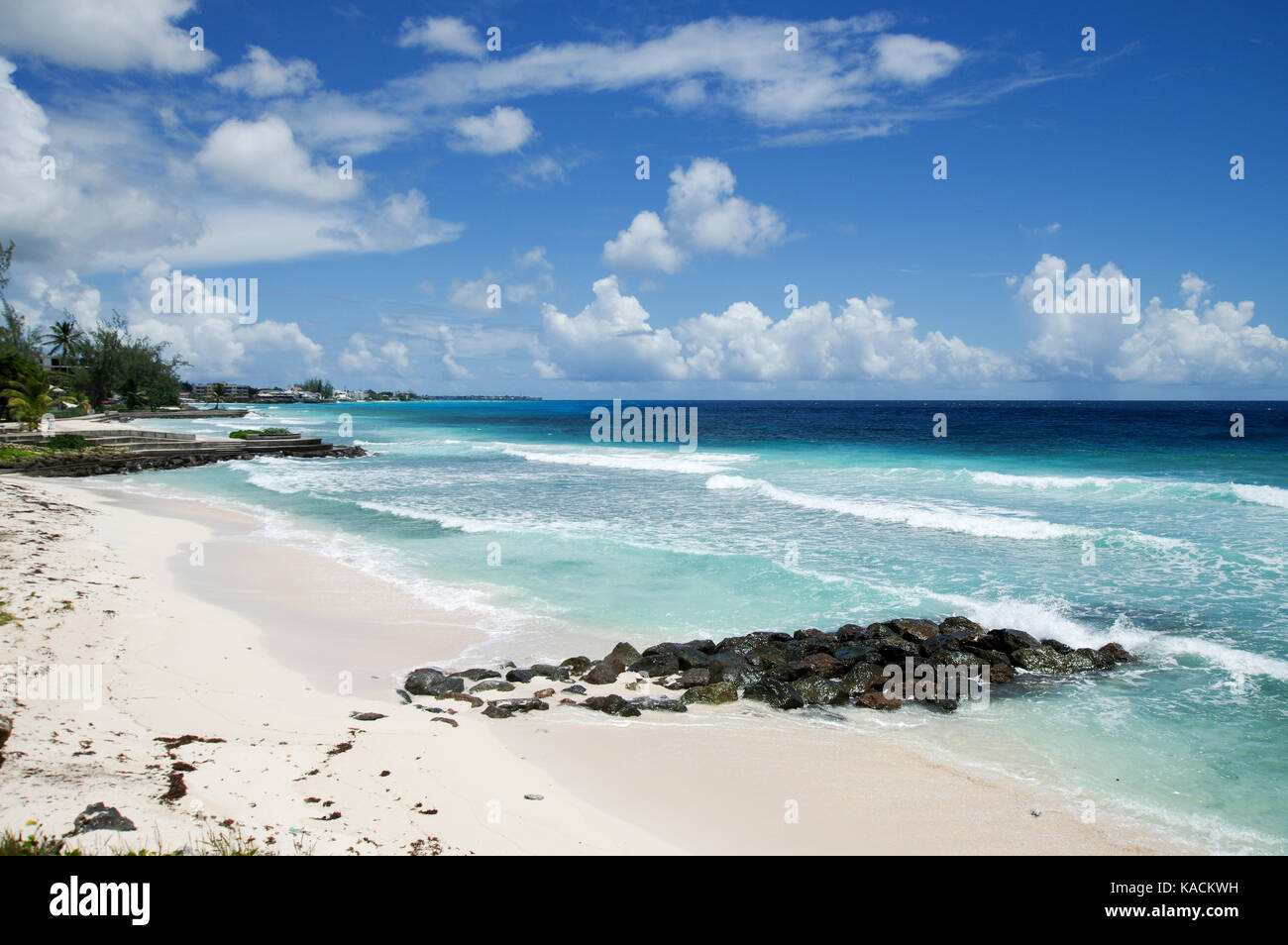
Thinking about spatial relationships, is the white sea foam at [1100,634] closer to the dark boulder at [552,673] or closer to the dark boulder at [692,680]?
the dark boulder at [692,680]

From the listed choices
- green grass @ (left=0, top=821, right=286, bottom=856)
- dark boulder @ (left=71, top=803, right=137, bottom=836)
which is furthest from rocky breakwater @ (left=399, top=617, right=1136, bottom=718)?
dark boulder @ (left=71, top=803, right=137, bottom=836)

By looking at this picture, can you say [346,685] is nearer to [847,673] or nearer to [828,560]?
[847,673]

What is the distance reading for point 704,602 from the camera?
14.1 meters

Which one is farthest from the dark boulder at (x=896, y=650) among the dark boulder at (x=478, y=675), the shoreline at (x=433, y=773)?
the dark boulder at (x=478, y=675)

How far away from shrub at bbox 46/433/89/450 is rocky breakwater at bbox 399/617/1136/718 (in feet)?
122

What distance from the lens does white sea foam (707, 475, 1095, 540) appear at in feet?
65.5

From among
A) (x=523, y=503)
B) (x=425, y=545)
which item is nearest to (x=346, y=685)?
Answer: (x=425, y=545)

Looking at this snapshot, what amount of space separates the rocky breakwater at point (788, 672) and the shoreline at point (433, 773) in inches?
16.9

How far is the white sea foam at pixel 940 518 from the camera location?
20.0m

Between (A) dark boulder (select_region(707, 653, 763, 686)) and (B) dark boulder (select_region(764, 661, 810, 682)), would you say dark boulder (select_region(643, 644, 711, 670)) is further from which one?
(B) dark boulder (select_region(764, 661, 810, 682))

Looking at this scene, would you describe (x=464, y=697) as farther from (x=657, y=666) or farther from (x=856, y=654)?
(x=856, y=654)
